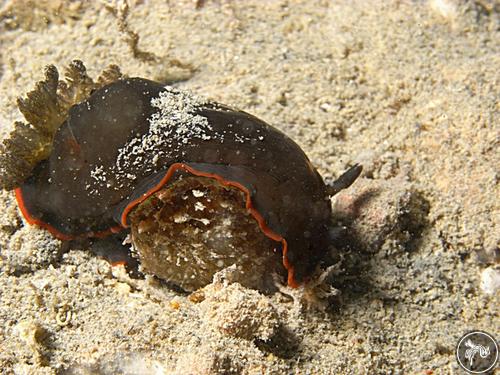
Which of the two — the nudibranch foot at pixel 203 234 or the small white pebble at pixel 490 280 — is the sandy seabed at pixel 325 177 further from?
the nudibranch foot at pixel 203 234

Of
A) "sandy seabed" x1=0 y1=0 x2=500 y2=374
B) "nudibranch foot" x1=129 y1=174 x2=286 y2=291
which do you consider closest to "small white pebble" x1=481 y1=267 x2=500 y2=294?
"sandy seabed" x1=0 y1=0 x2=500 y2=374

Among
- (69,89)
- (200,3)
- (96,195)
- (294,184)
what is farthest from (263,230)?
(200,3)

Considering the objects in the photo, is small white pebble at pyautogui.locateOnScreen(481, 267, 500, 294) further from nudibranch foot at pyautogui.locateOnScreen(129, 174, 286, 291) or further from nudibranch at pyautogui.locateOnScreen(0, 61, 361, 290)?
nudibranch foot at pyautogui.locateOnScreen(129, 174, 286, 291)

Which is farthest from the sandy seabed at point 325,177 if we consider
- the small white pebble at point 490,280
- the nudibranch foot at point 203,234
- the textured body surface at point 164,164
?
the textured body surface at point 164,164

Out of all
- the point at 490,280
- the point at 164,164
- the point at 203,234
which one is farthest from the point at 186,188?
the point at 490,280

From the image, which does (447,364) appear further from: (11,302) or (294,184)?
(11,302)
